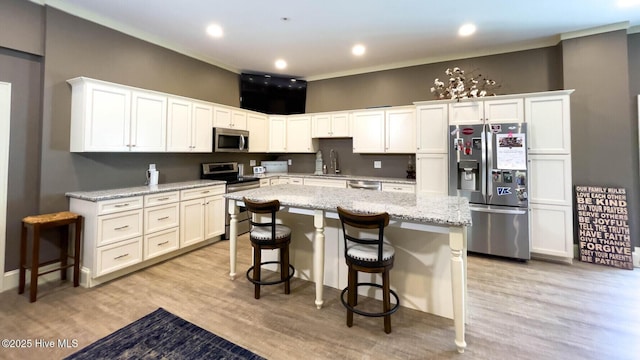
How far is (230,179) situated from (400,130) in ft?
10.0

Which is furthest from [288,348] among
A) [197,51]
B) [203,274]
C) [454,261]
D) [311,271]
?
[197,51]

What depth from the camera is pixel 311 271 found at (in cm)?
295

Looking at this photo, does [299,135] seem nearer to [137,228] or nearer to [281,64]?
[281,64]

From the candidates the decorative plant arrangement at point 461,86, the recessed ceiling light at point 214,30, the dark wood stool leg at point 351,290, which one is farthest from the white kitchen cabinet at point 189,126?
the decorative plant arrangement at point 461,86

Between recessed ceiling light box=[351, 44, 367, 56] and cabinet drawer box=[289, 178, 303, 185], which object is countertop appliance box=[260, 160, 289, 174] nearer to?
cabinet drawer box=[289, 178, 303, 185]

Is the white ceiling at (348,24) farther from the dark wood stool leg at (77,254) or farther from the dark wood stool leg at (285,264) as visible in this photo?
the dark wood stool leg at (285,264)

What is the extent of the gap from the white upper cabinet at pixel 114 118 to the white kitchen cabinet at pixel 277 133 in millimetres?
2287

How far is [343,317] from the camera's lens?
2.30 metres

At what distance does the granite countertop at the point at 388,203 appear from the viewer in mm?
1928

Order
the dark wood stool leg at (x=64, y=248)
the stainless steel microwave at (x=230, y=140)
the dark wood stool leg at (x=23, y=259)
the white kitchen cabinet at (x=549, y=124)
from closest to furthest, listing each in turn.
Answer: the dark wood stool leg at (x=23, y=259) → the dark wood stool leg at (x=64, y=248) → the white kitchen cabinet at (x=549, y=124) → the stainless steel microwave at (x=230, y=140)

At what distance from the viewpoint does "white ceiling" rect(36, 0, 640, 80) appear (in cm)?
300

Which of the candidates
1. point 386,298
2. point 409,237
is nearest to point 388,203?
point 409,237

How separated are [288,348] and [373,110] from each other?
12.9ft

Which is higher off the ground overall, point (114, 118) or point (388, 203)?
point (114, 118)
